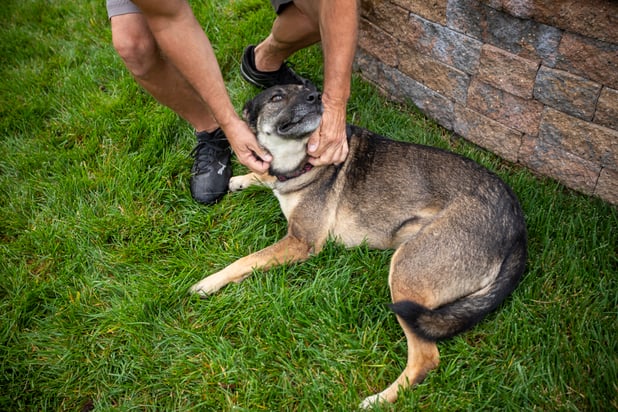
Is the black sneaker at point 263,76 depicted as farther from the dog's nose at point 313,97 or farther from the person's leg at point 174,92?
the dog's nose at point 313,97

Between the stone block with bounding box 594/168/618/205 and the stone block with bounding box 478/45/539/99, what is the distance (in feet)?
2.20

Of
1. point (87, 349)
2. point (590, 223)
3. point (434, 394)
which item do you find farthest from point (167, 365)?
point (590, 223)

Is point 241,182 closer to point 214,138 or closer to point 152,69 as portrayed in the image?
point 214,138

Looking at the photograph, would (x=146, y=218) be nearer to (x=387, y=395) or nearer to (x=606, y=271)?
(x=387, y=395)

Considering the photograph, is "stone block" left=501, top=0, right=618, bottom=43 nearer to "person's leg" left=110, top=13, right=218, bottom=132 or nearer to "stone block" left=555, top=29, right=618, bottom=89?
"stone block" left=555, top=29, right=618, bottom=89

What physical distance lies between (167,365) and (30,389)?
2.34 feet

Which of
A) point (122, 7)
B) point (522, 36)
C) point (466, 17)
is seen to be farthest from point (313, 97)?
point (122, 7)

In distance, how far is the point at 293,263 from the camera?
9.79 ft

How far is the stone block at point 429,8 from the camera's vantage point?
11.0 ft

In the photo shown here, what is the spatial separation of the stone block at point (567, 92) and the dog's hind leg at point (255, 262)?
1.78m

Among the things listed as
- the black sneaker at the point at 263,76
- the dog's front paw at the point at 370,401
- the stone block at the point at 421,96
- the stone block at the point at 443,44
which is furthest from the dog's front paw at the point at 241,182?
the dog's front paw at the point at 370,401

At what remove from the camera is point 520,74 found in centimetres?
309

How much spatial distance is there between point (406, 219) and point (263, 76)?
2.04m

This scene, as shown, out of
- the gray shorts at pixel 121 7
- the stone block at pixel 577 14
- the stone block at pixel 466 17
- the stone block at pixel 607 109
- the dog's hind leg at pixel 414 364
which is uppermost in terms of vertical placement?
the stone block at pixel 577 14
